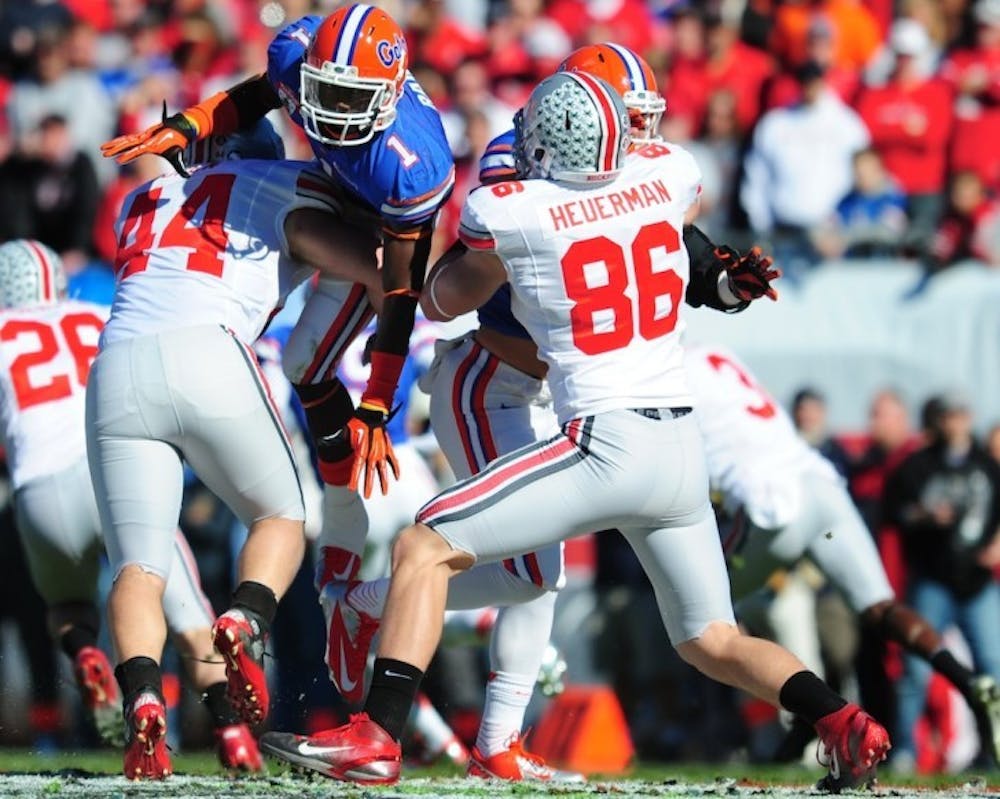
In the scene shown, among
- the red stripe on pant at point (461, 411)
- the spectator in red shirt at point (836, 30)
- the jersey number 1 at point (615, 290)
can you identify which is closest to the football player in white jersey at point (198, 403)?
the red stripe on pant at point (461, 411)

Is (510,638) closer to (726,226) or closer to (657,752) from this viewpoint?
(657,752)

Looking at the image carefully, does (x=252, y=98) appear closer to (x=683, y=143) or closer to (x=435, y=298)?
(x=435, y=298)

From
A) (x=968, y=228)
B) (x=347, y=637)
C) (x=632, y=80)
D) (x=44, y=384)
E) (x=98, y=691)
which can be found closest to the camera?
(x=632, y=80)

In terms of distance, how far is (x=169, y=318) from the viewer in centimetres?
576

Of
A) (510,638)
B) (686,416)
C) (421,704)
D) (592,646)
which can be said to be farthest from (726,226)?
(686,416)

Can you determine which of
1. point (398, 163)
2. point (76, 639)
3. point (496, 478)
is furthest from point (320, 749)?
point (76, 639)

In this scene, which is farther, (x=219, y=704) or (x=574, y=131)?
(x=219, y=704)

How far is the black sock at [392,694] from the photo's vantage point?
16.9ft

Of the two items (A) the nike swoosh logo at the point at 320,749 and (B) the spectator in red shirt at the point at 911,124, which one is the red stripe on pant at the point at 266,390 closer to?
(A) the nike swoosh logo at the point at 320,749

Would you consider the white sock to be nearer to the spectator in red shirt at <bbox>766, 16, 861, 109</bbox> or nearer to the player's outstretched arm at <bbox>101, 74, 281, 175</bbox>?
the player's outstretched arm at <bbox>101, 74, 281, 175</bbox>

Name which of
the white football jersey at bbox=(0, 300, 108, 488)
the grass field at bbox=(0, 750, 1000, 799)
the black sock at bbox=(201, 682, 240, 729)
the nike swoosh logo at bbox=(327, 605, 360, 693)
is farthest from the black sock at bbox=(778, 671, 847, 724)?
the white football jersey at bbox=(0, 300, 108, 488)

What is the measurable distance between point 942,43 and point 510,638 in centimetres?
700

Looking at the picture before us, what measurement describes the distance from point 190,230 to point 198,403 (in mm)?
565

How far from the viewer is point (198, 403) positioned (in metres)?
5.64
